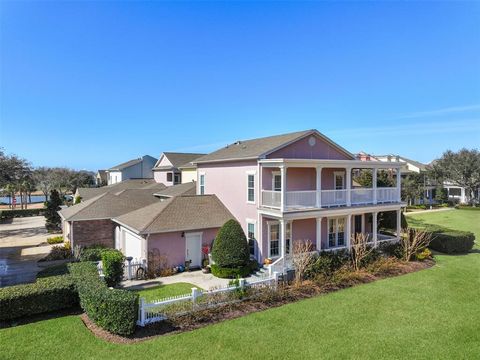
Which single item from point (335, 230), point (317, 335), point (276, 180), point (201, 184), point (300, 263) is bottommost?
point (317, 335)

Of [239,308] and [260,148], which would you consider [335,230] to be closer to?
[260,148]

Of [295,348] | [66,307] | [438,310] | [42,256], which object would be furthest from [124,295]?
[42,256]

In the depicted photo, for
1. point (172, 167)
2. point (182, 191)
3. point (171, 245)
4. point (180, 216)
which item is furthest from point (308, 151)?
point (172, 167)

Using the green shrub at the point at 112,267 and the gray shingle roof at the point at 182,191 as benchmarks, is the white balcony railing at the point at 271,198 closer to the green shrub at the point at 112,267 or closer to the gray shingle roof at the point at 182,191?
the green shrub at the point at 112,267

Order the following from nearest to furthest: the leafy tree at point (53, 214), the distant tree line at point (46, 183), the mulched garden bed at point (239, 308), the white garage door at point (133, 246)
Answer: the mulched garden bed at point (239, 308)
the white garage door at point (133, 246)
the leafy tree at point (53, 214)
the distant tree line at point (46, 183)

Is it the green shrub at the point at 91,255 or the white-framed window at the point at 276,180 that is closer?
the green shrub at the point at 91,255

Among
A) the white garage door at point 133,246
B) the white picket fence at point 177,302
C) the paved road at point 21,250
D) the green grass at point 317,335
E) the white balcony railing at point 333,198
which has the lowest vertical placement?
→ the paved road at point 21,250

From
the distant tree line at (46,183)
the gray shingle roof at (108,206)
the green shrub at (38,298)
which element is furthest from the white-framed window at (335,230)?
the distant tree line at (46,183)
